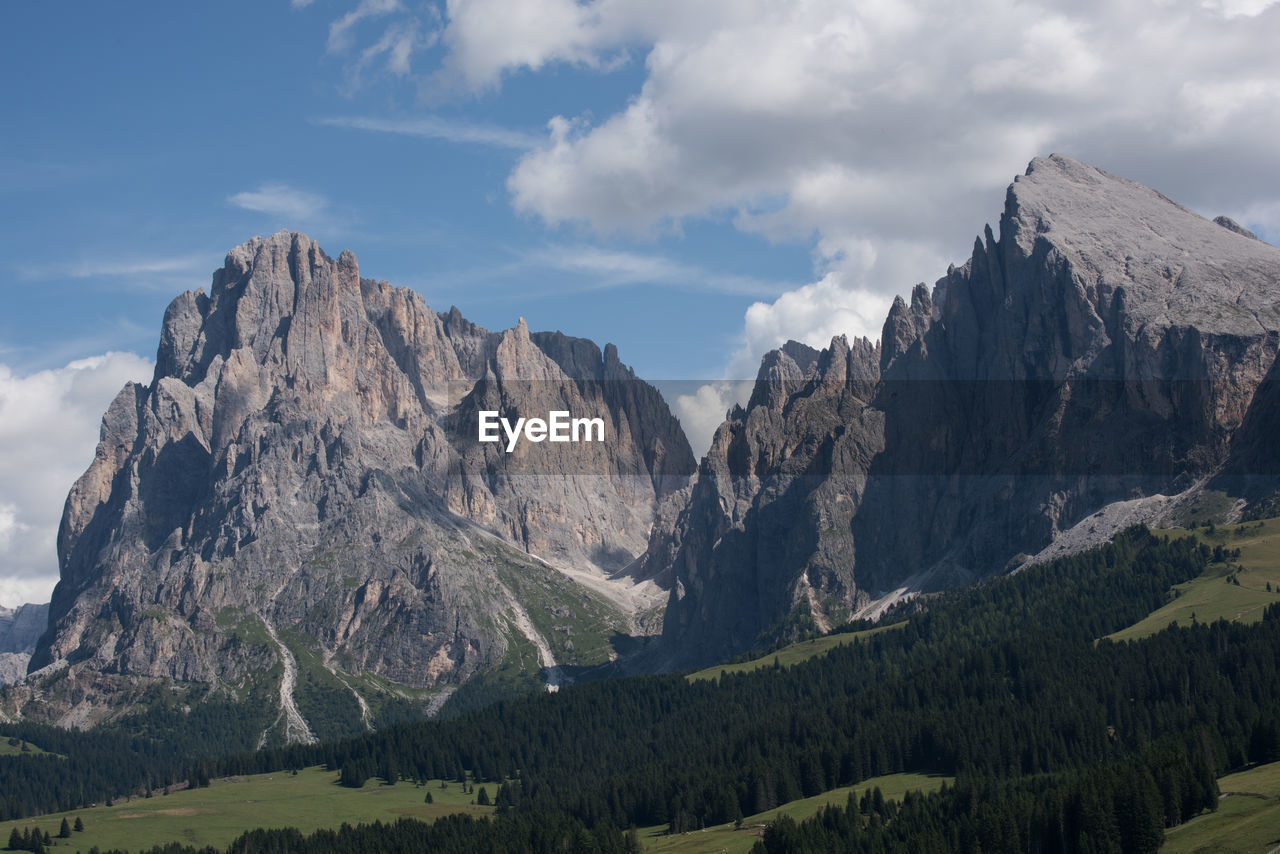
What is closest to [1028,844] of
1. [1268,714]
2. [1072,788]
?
[1072,788]

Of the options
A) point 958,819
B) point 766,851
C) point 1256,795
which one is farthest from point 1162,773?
point 766,851

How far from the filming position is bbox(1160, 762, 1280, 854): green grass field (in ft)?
486

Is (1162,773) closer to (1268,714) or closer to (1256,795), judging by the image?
(1256,795)

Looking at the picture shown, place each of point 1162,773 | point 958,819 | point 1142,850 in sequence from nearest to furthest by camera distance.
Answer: point 1142,850
point 1162,773
point 958,819

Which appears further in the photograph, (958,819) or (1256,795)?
(958,819)

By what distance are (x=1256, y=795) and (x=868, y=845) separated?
4854 centimetres

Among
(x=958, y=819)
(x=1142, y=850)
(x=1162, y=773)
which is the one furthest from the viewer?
(x=958, y=819)

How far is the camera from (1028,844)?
580ft

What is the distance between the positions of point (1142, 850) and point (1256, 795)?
1579cm

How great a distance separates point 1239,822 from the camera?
156 metres

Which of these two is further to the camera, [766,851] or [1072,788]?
[766,851]

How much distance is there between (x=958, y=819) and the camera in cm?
19062

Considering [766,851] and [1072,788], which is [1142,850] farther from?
[766,851]

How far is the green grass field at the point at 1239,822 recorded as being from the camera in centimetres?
14825
